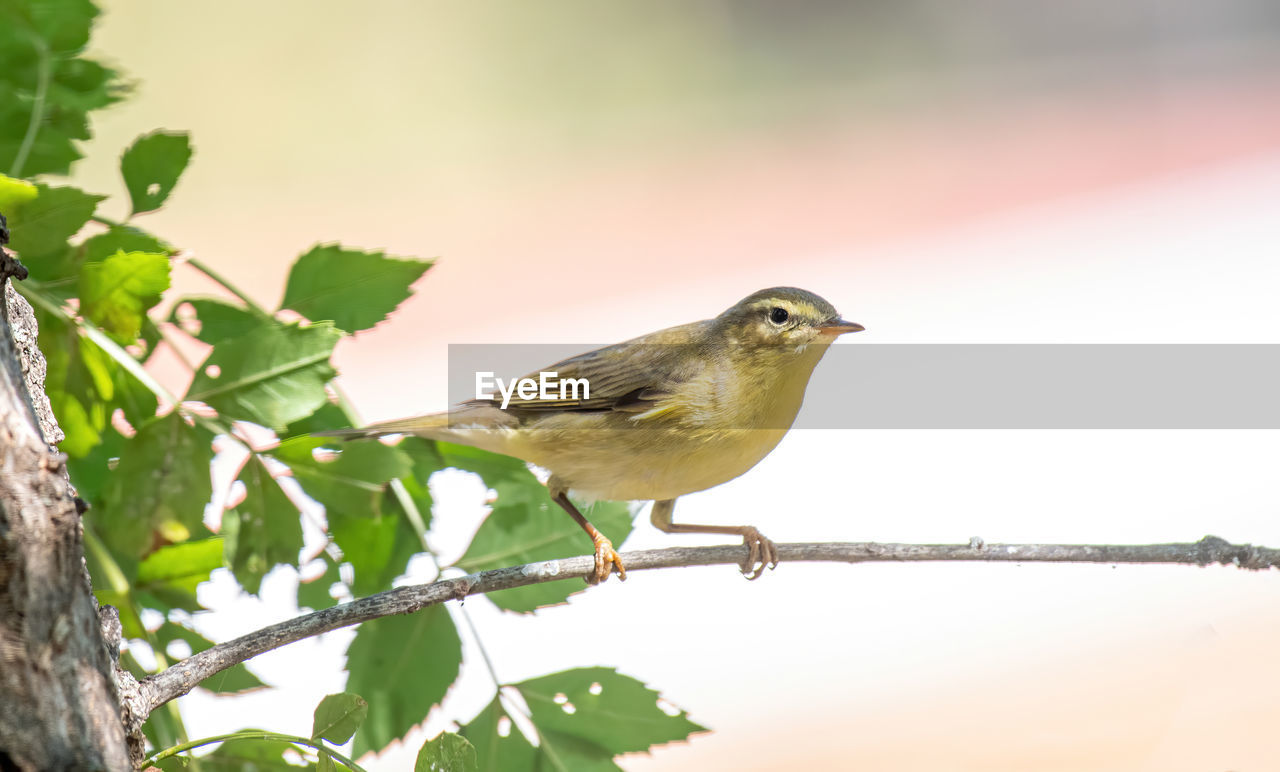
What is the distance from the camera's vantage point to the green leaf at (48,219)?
91cm

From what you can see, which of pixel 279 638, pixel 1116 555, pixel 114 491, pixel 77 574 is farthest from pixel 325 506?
pixel 1116 555

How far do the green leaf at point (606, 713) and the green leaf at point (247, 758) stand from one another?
0.25m

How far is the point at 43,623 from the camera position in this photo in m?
0.59

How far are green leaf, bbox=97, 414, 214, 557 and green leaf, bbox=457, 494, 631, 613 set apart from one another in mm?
275

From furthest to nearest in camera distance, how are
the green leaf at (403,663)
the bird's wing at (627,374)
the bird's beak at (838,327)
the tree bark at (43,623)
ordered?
the bird's wing at (627,374) → the bird's beak at (838,327) → the green leaf at (403,663) → the tree bark at (43,623)

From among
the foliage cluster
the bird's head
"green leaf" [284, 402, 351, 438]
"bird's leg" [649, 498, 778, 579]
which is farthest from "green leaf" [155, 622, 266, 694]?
the bird's head

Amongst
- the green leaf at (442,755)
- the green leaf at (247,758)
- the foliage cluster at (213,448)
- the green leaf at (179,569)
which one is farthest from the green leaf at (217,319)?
the green leaf at (442,755)

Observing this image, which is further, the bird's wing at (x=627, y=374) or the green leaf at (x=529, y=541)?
the bird's wing at (x=627, y=374)

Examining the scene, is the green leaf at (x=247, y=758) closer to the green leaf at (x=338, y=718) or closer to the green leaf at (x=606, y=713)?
the green leaf at (x=338, y=718)

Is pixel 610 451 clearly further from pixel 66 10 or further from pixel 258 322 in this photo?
pixel 66 10

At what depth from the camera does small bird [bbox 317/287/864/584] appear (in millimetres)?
1286

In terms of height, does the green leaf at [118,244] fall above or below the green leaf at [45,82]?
below

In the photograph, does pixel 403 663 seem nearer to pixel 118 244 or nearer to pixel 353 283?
pixel 353 283

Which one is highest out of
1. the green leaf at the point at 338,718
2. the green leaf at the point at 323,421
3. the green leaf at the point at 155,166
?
the green leaf at the point at 155,166
